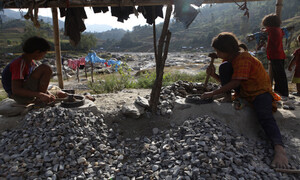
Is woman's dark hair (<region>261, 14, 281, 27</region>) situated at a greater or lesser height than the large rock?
greater

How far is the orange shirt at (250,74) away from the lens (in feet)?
8.70

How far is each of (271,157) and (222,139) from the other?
622mm

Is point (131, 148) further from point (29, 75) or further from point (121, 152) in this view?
point (29, 75)

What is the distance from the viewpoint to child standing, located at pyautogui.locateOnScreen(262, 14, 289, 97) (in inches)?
156

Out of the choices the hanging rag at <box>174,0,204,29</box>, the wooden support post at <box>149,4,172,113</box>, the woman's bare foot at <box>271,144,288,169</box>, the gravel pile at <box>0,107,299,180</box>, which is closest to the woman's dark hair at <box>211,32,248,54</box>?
the hanging rag at <box>174,0,204,29</box>

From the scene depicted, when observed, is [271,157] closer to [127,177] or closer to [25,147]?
[127,177]

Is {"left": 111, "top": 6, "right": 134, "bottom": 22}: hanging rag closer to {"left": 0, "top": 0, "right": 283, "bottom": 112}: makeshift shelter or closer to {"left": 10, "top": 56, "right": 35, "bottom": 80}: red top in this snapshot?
{"left": 0, "top": 0, "right": 283, "bottom": 112}: makeshift shelter

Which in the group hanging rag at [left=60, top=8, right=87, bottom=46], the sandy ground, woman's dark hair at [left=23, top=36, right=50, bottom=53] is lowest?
the sandy ground

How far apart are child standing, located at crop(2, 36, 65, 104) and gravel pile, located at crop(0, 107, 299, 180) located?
335 mm

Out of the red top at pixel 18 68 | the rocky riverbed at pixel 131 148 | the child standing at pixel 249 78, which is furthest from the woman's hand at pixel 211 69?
the red top at pixel 18 68

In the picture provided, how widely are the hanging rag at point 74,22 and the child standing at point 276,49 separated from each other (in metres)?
3.57

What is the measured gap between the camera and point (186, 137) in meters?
2.70

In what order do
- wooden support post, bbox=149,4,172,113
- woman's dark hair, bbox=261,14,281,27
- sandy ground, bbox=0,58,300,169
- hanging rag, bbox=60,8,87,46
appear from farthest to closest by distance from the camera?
1. woman's dark hair, bbox=261,14,281,27
2. hanging rag, bbox=60,8,87,46
3. wooden support post, bbox=149,4,172,113
4. sandy ground, bbox=0,58,300,169

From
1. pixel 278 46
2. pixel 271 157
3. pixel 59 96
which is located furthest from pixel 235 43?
pixel 59 96
